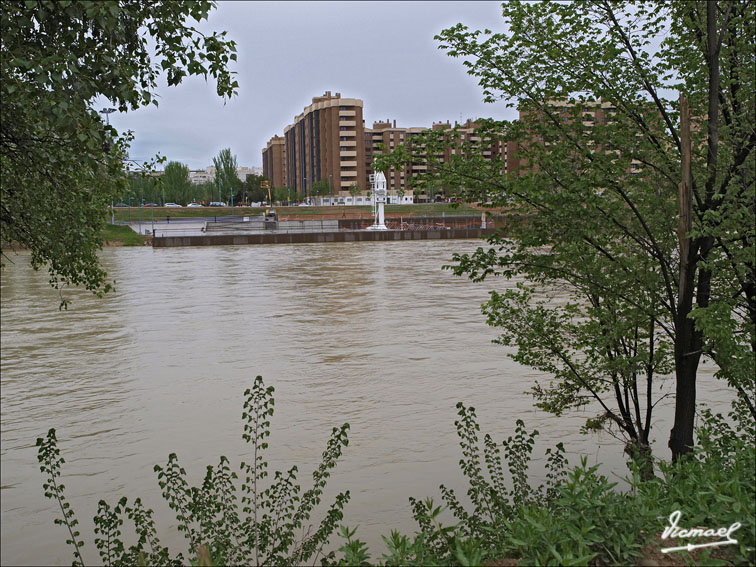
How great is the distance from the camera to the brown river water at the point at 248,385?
27.4 ft

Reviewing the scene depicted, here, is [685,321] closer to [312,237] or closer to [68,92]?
[68,92]

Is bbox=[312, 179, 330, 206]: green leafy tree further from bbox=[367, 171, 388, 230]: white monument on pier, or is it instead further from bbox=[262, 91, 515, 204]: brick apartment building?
bbox=[367, 171, 388, 230]: white monument on pier

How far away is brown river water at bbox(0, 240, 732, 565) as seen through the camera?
27.4 feet

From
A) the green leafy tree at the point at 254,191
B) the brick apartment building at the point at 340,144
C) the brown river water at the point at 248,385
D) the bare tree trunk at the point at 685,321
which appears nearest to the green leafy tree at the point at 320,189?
the brick apartment building at the point at 340,144

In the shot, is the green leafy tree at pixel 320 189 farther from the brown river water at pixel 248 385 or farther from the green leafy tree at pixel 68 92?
the green leafy tree at pixel 68 92

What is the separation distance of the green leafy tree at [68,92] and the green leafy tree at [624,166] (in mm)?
2472

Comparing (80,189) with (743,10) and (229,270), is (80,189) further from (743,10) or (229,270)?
(229,270)

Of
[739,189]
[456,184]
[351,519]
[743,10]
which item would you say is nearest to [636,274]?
[739,189]

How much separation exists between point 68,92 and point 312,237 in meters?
66.7

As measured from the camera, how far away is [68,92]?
14.2 ft

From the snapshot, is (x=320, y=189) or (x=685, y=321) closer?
(x=685, y=321)

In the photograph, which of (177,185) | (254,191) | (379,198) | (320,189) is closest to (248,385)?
(379,198)

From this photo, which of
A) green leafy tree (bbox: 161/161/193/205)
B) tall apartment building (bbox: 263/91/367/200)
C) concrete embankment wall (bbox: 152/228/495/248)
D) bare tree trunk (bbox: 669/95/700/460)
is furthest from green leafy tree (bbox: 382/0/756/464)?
green leafy tree (bbox: 161/161/193/205)

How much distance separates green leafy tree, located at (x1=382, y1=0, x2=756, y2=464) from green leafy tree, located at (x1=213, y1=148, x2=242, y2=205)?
13314 centimetres
